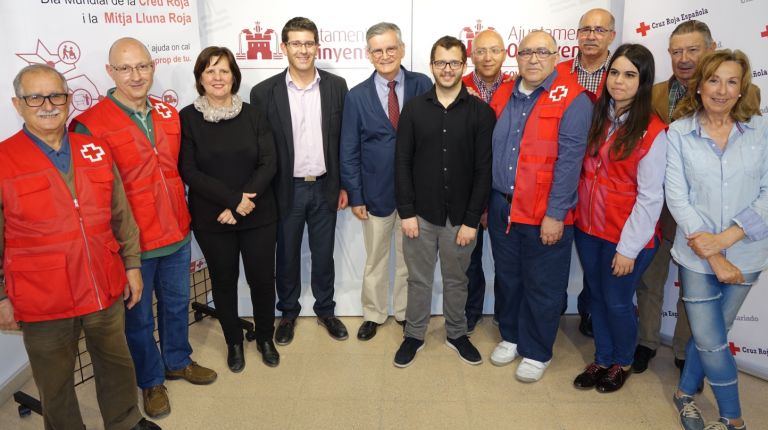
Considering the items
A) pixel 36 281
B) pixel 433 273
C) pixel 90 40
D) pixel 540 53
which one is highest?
pixel 90 40

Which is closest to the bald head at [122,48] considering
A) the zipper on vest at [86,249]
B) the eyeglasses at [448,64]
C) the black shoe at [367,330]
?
the zipper on vest at [86,249]

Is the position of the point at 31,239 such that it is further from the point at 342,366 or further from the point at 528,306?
the point at 528,306

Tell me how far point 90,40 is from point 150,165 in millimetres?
854

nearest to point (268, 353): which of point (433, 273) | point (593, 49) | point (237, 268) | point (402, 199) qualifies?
point (237, 268)

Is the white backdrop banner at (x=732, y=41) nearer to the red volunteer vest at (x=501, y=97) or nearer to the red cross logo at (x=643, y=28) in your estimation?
the red cross logo at (x=643, y=28)

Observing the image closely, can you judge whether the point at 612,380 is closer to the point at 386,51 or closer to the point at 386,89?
the point at 386,89

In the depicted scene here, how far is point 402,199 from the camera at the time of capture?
9.36 ft

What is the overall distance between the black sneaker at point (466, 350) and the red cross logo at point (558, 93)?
144 cm

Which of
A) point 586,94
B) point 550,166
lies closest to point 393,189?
point 550,166

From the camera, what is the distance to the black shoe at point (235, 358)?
3.02 m

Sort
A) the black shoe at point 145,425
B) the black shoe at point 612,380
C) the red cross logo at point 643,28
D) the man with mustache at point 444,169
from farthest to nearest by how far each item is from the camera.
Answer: the red cross logo at point 643,28 < the black shoe at point 612,380 < the man with mustache at point 444,169 < the black shoe at point 145,425

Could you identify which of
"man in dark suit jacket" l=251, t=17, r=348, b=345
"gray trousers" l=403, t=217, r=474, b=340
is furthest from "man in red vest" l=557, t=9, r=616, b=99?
"man in dark suit jacket" l=251, t=17, r=348, b=345

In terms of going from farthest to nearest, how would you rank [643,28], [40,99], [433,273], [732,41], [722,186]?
[643,28] → [433,273] → [732,41] → [722,186] → [40,99]

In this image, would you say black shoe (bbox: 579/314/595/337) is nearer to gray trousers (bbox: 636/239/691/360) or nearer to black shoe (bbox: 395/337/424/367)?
gray trousers (bbox: 636/239/691/360)
